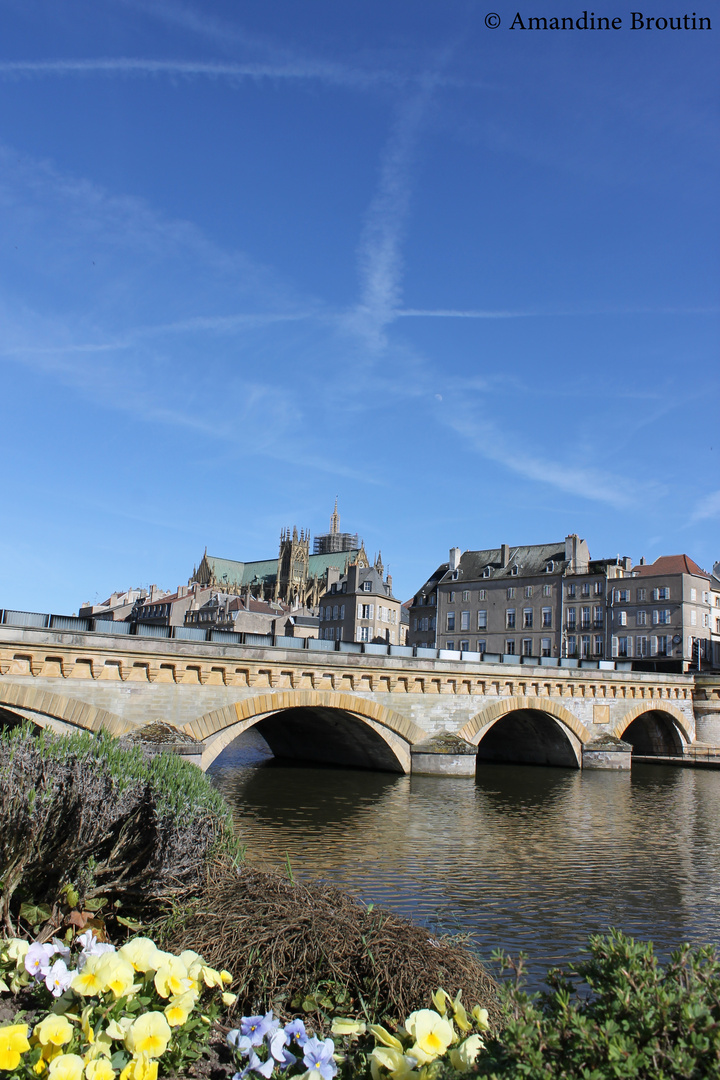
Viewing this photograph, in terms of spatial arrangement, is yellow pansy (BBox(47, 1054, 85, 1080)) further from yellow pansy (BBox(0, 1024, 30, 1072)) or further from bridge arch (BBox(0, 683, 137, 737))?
bridge arch (BBox(0, 683, 137, 737))

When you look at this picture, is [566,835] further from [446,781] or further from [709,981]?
[709,981]

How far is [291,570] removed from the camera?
140 meters

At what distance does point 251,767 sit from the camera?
120 ft

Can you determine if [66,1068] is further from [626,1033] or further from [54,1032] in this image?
[626,1033]

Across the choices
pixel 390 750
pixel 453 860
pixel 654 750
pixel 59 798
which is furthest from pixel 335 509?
pixel 59 798

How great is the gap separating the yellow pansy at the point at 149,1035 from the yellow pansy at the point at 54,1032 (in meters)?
0.41

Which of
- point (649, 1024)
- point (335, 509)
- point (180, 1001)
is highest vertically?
point (335, 509)

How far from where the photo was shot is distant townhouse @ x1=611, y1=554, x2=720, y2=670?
205ft

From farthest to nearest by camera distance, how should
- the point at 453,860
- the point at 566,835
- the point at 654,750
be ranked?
the point at 654,750
the point at 566,835
the point at 453,860

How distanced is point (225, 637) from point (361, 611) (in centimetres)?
4806

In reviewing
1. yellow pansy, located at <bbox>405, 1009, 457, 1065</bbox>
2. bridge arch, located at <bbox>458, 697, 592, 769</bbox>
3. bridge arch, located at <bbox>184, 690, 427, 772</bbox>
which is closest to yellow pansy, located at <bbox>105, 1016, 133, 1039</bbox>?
yellow pansy, located at <bbox>405, 1009, 457, 1065</bbox>

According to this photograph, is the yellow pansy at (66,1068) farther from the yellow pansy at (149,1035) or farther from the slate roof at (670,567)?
the slate roof at (670,567)

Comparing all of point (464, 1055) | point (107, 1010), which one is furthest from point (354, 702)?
point (464, 1055)

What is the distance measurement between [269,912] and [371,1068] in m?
2.57
